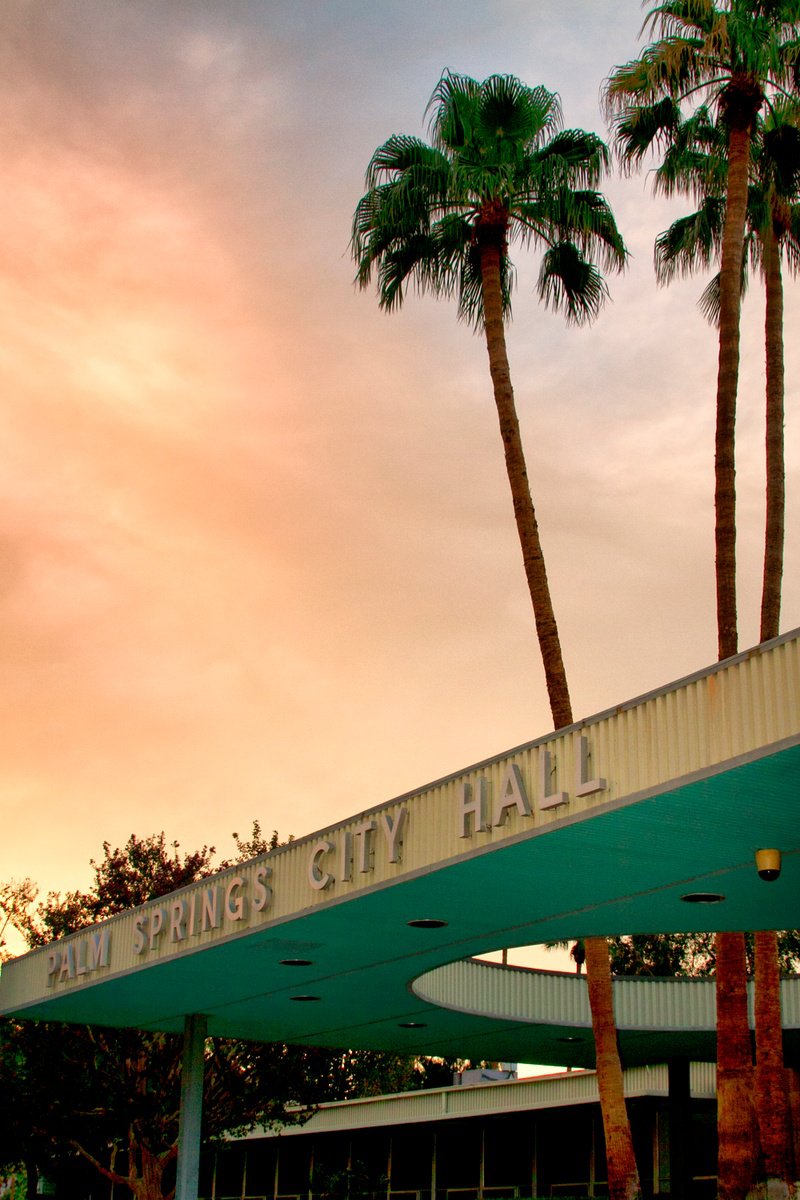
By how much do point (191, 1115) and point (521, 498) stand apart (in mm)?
12304

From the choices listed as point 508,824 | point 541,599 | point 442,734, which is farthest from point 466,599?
point 508,824

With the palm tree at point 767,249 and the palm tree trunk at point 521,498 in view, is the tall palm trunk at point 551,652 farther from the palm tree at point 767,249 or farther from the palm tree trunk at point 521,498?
the palm tree at point 767,249

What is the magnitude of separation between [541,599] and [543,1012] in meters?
9.10

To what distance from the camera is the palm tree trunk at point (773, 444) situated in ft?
74.2

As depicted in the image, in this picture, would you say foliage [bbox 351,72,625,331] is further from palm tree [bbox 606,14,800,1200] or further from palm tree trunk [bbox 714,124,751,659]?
palm tree trunk [bbox 714,124,751,659]

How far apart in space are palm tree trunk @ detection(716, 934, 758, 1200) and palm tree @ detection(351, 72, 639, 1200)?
291 inches

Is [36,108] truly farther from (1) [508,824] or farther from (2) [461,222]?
(1) [508,824]

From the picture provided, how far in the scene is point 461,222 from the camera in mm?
24688

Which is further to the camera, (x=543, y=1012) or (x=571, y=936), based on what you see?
(x=543, y=1012)

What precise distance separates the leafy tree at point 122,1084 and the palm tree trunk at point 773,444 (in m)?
17.7

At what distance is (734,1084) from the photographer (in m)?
19.6

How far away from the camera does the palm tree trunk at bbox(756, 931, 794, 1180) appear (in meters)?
19.5

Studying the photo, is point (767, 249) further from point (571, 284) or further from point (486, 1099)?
point (486, 1099)

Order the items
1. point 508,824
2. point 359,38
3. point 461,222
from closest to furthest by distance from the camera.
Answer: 1. point 508,824
2. point 359,38
3. point 461,222
